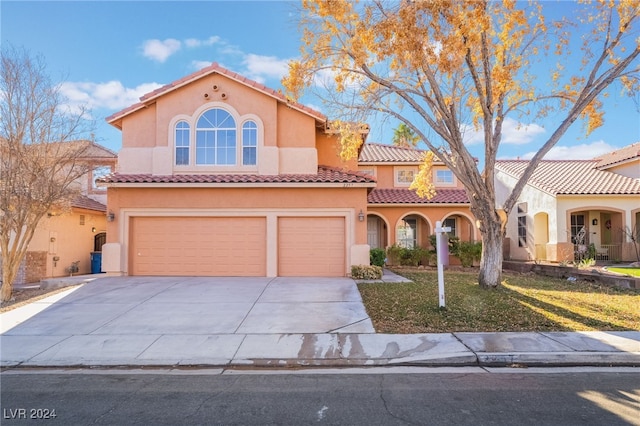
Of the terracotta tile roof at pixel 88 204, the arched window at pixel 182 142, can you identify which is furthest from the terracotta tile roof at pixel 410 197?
the terracotta tile roof at pixel 88 204

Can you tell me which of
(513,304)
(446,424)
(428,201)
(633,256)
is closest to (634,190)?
(633,256)

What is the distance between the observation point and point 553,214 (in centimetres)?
1945

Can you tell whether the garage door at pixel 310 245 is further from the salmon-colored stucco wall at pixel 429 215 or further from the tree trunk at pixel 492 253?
the salmon-colored stucco wall at pixel 429 215

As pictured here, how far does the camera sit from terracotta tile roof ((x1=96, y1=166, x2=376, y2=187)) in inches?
533

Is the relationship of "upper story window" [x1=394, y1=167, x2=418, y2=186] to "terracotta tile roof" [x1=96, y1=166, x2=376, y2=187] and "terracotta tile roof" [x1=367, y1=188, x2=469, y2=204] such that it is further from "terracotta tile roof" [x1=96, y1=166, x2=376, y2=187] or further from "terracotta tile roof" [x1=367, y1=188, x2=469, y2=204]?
"terracotta tile roof" [x1=96, y1=166, x2=376, y2=187]

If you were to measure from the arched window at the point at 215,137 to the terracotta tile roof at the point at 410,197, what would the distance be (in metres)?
7.97

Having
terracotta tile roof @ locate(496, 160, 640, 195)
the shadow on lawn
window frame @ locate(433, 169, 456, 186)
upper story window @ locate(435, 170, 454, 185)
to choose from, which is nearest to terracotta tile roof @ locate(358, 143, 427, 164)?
window frame @ locate(433, 169, 456, 186)

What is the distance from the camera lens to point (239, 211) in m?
13.8

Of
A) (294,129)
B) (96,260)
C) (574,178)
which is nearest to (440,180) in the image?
(574,178)

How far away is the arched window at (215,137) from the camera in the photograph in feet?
48.0

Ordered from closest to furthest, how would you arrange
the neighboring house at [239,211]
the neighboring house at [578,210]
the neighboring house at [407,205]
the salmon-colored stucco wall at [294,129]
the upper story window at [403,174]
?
the neighboring house at [239,211]
the salmon-colored stucco wall at [294,129]
the neighboring house at [578,210]
the neighboring house at [407,205]
the upper story window at [403,174]

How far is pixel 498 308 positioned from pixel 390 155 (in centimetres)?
1442

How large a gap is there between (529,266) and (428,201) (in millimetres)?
5432

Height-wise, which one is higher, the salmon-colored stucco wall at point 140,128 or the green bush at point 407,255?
the salmon-colored stucco wall at point 140,128
